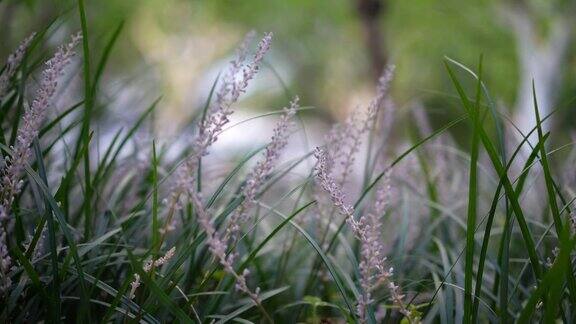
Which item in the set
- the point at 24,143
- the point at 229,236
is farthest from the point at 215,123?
the point at 24,143

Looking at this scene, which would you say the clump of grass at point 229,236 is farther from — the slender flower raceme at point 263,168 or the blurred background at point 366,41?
the blurred background at point 366,41

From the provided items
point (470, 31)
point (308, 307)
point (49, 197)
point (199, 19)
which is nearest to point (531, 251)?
point (308, 307)

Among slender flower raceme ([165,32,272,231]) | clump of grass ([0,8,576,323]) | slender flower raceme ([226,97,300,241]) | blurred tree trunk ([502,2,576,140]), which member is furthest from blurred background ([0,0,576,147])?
slender flower raceme ([226,97,300,241])

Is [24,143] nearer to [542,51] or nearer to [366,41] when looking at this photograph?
[542,51]

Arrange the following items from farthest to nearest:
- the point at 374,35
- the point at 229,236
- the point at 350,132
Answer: the point at 374,35, the point at 350,132, the point at 229,236

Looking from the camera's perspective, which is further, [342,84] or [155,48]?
[342,84]

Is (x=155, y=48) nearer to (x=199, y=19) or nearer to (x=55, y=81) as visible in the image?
(x=199, y=19)
